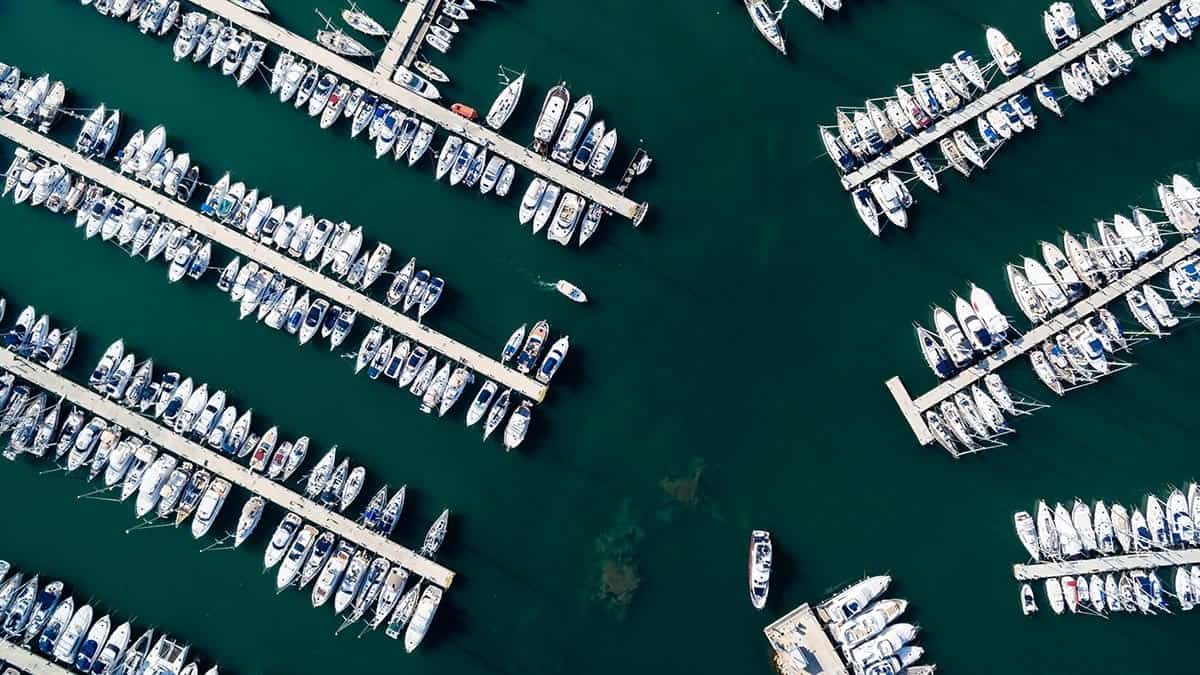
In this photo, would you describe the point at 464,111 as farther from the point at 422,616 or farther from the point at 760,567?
the point at 760,567

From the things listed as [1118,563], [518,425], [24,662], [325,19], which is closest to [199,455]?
[24,662]

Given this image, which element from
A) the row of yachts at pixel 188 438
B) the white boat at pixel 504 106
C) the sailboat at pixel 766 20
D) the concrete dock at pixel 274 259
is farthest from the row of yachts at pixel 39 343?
the sailboat at pixel 766 20

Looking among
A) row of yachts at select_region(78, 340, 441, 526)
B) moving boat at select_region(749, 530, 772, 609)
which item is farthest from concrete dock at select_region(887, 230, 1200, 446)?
row of yachts at select_region(78, 340, 441, 526)

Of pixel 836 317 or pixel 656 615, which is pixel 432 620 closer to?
pixel 656 615

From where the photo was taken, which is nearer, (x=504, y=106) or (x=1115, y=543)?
(x=1115, y=543)

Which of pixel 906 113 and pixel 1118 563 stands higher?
pixel 906 113

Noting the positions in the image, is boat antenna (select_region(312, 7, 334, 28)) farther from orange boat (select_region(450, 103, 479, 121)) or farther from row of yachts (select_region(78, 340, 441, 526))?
row of yachts (select_region(78, 340, 441, 526))
